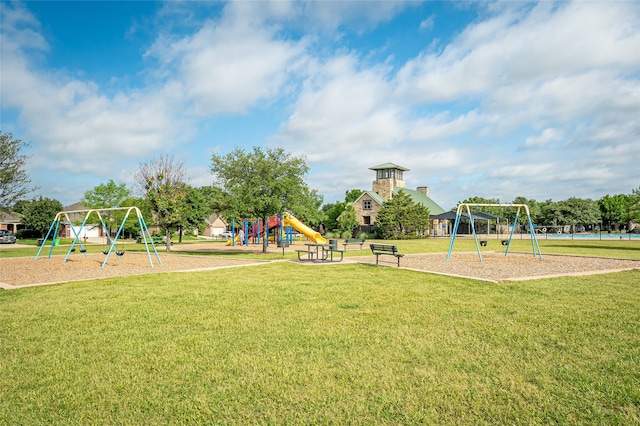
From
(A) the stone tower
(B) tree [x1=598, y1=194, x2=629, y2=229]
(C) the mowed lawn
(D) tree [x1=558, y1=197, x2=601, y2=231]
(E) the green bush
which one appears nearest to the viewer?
(C) the mowed lawn

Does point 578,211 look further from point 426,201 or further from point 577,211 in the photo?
point 426,201

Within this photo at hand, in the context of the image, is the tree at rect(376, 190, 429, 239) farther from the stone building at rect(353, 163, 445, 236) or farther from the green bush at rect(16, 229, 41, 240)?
the green bush at rect(16, 229, 41, 240)

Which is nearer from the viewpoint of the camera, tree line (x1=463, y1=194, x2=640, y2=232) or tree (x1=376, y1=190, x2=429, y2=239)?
tree (x1=376, y1=190, x2=429, y2=239)

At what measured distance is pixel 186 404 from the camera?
157 inches

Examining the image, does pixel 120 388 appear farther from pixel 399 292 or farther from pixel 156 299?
pixel 399 292

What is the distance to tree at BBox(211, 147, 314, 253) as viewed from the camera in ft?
72.3

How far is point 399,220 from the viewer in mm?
46312

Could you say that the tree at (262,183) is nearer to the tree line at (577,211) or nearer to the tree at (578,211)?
the tree line at (577,211)

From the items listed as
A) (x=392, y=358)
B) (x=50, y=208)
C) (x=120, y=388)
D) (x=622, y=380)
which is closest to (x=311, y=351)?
(x=392, y=358)

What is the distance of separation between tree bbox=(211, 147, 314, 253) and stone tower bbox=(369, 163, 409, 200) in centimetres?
3421

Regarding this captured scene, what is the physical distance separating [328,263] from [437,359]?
1153 centimetres

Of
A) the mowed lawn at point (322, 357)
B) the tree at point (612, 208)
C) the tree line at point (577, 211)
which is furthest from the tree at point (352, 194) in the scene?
the mowed lawn at point (322, 357)

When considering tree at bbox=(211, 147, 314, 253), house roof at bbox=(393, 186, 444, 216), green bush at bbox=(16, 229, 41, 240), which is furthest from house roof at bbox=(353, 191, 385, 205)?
green bush at bbox=(16, 229, 41, 240)

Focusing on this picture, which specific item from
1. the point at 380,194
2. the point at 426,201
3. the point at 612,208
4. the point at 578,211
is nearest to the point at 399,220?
the point at 380,194
